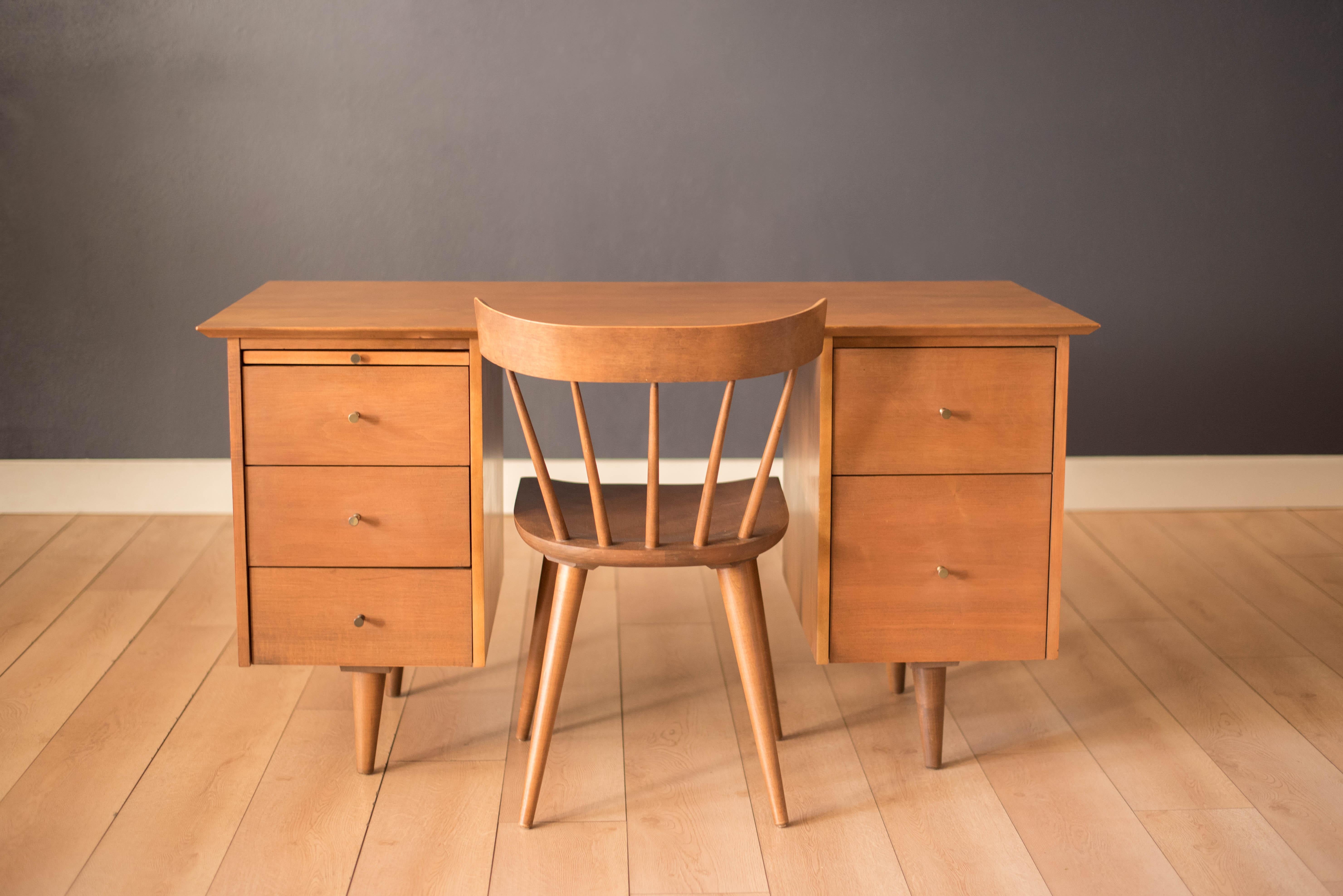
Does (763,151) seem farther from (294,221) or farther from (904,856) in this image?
(904,856)

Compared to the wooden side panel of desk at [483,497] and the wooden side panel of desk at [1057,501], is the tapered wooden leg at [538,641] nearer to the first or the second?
the wooden side panel of desk at [483,497]

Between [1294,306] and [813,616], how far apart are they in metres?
2.02

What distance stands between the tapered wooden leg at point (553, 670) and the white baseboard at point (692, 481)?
A: 1361mm

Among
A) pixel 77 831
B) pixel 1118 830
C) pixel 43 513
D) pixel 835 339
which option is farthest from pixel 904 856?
pixel 43 513

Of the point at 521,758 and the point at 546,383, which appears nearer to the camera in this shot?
the point at 521,758

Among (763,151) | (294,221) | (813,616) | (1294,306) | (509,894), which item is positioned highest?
(763,151)

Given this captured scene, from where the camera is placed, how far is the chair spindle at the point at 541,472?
1.54 m

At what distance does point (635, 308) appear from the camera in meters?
1.83

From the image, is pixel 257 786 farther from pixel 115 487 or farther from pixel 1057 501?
pixel 115 487

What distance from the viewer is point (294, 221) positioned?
2.96m

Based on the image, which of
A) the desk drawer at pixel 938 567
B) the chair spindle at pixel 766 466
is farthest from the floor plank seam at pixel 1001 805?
the chair spindle at pixel 766 466

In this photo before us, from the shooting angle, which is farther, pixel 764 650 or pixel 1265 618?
pixel 1265 618

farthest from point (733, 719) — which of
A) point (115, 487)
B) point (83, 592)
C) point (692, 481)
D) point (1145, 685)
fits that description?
point (115, 487)

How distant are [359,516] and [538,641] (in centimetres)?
37
